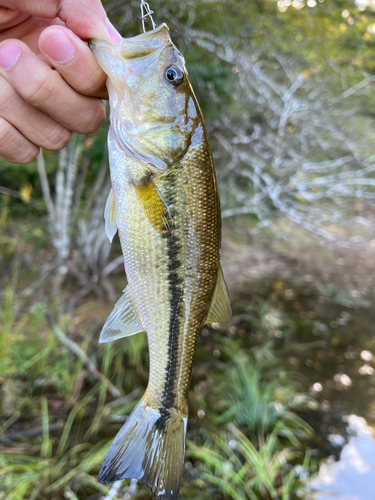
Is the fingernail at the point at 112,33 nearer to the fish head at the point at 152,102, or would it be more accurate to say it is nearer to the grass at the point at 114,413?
the fish head at the point at 152,102

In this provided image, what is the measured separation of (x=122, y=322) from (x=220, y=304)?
0.49 meters

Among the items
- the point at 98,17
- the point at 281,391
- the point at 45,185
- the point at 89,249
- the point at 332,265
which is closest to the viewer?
the point at 98,17

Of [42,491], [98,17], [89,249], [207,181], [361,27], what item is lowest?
[42,491]

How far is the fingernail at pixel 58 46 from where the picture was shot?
4.33ft

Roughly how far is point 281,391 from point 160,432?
3.01 metres

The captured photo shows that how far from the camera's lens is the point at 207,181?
1.45 m

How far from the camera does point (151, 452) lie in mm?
1515

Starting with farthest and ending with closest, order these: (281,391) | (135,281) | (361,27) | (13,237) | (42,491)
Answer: (361,27) → (13,237) → (281,391) → (42,491) → (135,281)

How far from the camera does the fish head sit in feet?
4.52

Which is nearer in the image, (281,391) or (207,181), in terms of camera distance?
(207,181)

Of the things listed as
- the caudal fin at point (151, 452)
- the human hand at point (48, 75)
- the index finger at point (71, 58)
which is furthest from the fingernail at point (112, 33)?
the caudal fin at point (151, 452)

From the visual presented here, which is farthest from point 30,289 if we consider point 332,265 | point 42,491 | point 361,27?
point 361,27

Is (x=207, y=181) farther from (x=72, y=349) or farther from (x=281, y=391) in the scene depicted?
(x=281, y=391)

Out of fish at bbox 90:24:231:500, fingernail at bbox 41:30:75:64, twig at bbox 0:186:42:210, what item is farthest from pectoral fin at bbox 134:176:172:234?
twig at bbox 0:186:42:210
